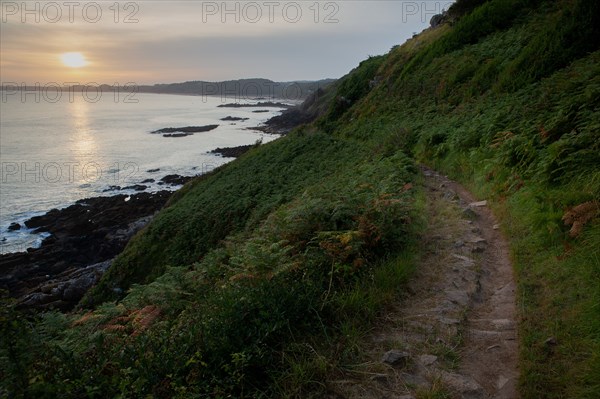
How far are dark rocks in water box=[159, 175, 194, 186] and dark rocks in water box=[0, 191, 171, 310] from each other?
4.98 m

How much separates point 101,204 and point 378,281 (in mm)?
37722

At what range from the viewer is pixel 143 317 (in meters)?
5.86

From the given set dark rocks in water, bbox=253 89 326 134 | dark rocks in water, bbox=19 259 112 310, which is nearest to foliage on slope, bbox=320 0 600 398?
dark rocks in water, bbox=19 259 112 310

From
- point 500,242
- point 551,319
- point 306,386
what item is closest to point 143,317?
point 306,386

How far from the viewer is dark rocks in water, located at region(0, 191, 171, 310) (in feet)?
71.2

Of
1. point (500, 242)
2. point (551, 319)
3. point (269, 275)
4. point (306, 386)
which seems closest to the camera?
point (306, 386)

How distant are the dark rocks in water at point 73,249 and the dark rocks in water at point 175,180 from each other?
4984 millimetres

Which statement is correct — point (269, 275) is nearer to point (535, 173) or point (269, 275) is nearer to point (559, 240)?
point (559, 240)

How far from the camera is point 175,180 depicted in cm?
4588

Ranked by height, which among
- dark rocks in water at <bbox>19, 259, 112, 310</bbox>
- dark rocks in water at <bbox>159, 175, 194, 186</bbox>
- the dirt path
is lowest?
dark rocks in water at <bbox>19, 259, 112, 310</bbox>

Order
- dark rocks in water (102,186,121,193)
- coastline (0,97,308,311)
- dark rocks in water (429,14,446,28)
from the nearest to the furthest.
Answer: coastline (0,97,308,311)
dark rocks in water (429,14,446,28)
dark rocks in water (102,186,121,193)

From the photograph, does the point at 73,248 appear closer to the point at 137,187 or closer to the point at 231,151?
the point at 137,187

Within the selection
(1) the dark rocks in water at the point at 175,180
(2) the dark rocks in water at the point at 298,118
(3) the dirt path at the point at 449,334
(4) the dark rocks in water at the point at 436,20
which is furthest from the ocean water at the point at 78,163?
(4) the dark rocks in water at the point at 436,20

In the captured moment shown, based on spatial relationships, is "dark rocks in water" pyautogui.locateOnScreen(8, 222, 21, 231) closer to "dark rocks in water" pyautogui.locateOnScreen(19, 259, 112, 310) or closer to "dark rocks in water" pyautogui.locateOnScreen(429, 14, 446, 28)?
"dark rocks in water" pyautogui.locateOnScreen(19, 259, 112, 310)
